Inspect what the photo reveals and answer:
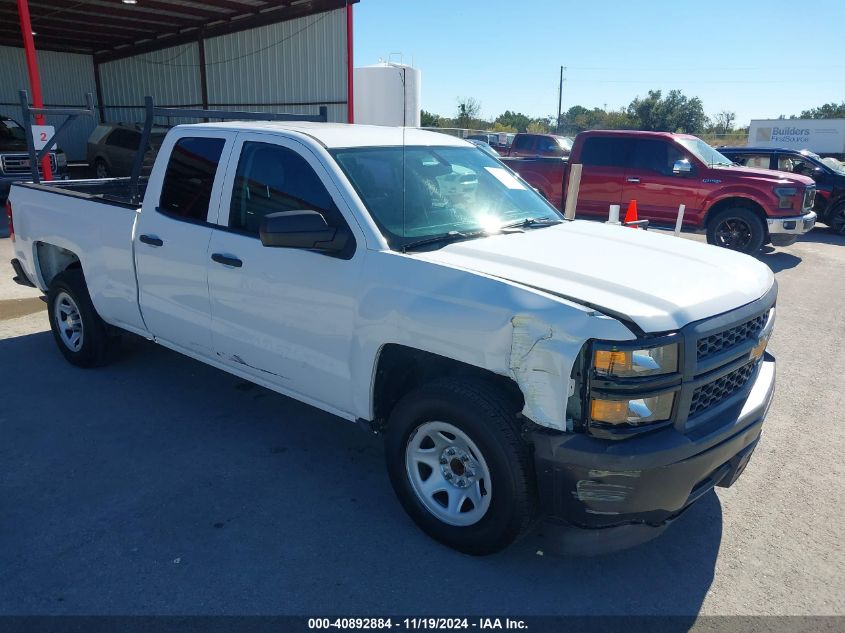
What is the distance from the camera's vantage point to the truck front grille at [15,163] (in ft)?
46.3

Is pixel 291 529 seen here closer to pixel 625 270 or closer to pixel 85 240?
pixel 625 270

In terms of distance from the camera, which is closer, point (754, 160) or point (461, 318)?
point (461, 318)

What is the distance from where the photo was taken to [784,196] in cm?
1045

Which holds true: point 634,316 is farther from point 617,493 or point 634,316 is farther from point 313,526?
point 313,526

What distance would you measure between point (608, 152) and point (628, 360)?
1031cm

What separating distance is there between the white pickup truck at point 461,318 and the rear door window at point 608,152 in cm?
821

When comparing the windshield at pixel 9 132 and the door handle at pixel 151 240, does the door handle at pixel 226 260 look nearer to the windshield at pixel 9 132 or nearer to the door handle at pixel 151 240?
the door handle at pixel 151 240

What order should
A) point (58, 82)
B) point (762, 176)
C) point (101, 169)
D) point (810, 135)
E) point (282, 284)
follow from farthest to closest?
point (810, 135) → point (58, 82) → point (101, 169) → point (762, 176) → point (282, 284)

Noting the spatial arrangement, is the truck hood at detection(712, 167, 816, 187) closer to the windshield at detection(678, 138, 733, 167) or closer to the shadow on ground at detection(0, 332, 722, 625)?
the windshield at detection(678, 138, 733, 167)

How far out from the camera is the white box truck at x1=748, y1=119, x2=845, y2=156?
3850 centimetres

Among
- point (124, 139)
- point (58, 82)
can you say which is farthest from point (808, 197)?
point (58, 82)

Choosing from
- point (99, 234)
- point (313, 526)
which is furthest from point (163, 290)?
point (313, 526)

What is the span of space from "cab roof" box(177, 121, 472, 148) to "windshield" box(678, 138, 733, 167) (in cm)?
819

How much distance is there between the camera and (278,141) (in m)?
3.77
